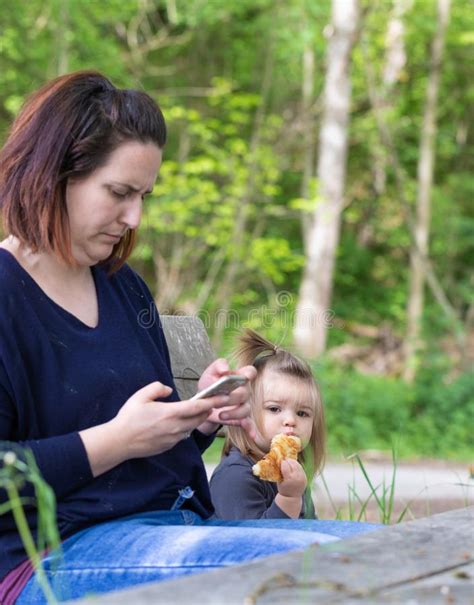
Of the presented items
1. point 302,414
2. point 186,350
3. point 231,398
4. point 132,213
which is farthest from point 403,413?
point 132,213

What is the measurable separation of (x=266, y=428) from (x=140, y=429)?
4.37ft

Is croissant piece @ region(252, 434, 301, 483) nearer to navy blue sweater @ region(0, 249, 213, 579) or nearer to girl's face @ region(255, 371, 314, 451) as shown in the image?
girl's face @ region(255, 371, 314, 451)

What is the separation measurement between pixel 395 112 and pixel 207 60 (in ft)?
11.6

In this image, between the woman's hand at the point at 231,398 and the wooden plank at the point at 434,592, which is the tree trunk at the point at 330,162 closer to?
the woman's hand at the point at 231,398

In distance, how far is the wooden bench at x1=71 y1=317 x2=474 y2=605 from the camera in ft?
4.47

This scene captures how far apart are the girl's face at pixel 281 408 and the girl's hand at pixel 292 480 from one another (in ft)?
1.35

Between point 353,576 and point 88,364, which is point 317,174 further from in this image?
point 353,576

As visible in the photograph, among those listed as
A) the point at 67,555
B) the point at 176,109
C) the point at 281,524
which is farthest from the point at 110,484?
the point at 176,109

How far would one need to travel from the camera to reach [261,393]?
139 inches

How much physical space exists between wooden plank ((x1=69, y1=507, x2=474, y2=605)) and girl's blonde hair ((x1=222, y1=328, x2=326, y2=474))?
5.18 ft

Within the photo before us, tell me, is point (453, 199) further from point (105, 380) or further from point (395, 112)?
point (105, 380)

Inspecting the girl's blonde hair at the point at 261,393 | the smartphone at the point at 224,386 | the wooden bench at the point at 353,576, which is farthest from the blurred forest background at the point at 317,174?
the wooden bench at the point at 353,576

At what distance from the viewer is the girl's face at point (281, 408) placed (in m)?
3.49

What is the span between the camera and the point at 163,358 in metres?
2.79
